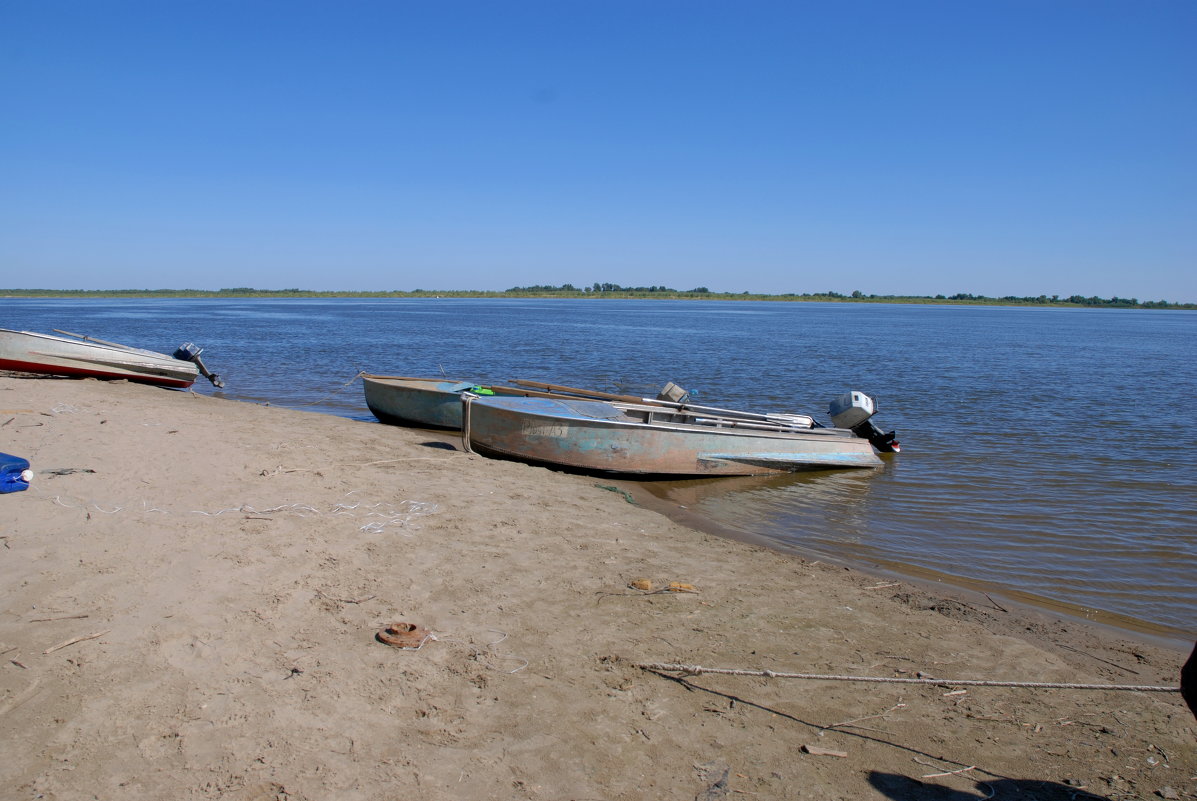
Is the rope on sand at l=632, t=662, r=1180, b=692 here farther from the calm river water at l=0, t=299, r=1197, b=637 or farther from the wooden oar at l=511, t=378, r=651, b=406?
the wooden oar at l=511, t=378, r=651, b=406

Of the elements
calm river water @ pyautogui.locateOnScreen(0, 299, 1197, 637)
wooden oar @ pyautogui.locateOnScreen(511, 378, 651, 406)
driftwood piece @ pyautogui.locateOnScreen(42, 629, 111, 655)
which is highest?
wooden oar @ pyautogui.locateOnScreen(511, 378, 651, 406)

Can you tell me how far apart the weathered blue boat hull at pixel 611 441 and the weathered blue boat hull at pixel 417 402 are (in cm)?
222

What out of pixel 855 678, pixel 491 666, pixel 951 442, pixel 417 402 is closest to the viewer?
pixel 491 666

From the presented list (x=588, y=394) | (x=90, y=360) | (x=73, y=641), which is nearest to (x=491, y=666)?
(x=73, y=641)

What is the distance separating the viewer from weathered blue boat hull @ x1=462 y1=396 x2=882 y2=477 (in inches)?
426

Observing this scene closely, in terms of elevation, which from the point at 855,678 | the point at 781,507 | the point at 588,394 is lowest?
the point at 781,507

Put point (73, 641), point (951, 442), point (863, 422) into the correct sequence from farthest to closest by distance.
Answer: point (951, 442) → point (863, 422) → point (73, 641)

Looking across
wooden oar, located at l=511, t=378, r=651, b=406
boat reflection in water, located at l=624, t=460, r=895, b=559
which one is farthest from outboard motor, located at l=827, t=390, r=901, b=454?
wooden oar, located at l=511, t=378, r=651, b=406

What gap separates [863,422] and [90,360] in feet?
55.6

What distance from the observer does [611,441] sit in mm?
10883

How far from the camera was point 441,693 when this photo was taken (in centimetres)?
396

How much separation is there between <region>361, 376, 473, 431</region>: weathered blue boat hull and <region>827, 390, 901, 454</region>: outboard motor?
7.39 m

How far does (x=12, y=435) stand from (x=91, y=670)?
6.78m

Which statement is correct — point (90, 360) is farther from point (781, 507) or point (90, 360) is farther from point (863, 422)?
point (863, 422)
